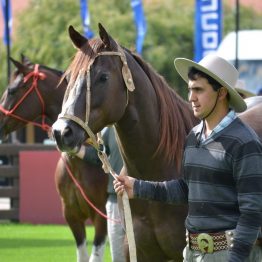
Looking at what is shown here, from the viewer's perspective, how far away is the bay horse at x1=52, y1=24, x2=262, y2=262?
5.93 meters

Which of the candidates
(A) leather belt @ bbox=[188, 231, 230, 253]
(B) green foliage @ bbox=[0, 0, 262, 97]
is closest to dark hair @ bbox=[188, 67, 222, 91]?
(A) leather belt @ bbox=[188, 231, 230, 253]

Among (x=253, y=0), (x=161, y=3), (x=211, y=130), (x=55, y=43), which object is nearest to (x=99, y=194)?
(x=211, y=130)

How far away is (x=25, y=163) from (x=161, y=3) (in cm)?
2637

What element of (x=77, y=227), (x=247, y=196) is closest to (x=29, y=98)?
(x=77, y=227)

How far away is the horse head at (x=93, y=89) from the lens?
564 centimetres

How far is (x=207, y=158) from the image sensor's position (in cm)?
500

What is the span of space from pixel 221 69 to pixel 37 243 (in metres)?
8.85

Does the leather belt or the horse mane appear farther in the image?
the horse mane

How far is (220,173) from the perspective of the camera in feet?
16.3

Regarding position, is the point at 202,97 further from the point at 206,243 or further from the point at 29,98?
the point at 29,98

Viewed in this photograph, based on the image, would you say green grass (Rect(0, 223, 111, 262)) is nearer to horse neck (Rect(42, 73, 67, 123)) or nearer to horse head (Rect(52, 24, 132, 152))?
horse neck (Rect(42, 73, 67, 123))

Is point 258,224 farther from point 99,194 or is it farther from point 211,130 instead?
point 99,194

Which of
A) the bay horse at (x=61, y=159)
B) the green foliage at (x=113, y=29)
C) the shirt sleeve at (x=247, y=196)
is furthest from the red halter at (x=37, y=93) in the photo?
the green foliage at (x=113, y=29)

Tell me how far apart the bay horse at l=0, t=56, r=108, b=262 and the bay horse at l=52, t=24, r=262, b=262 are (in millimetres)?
3519
